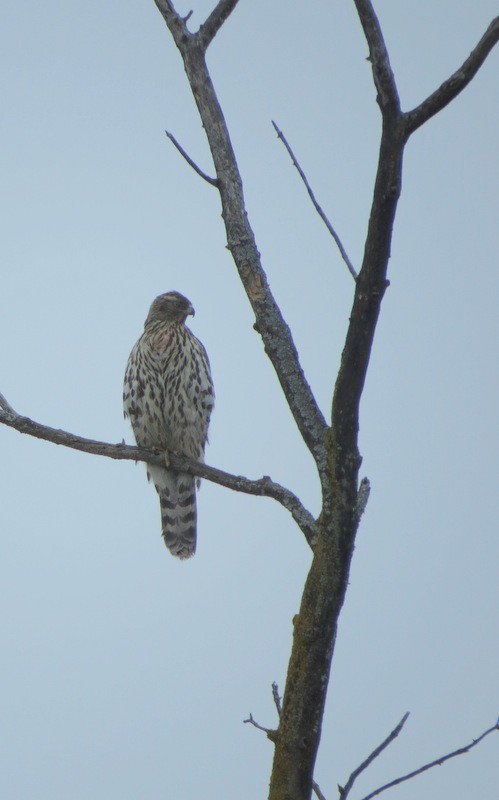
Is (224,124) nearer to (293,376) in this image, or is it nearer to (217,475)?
(293,376)

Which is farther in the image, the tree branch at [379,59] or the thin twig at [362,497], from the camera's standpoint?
the thin twig at [362,497]

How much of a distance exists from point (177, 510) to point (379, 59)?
187 inches

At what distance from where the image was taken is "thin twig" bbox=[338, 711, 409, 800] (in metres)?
2.33

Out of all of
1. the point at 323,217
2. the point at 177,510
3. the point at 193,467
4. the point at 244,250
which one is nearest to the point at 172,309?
the point at 177,510

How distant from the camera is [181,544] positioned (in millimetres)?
6691

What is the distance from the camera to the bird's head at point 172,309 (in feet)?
22.5

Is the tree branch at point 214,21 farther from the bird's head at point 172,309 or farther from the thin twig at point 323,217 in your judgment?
the bird's head at point 172,309

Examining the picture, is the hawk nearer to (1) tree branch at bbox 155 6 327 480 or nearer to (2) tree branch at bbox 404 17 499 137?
(1) tree branch at bbox 155 6 327 480

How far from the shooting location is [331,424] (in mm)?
2410

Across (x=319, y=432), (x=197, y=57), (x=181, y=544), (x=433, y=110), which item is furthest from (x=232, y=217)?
(x=181, y=544)

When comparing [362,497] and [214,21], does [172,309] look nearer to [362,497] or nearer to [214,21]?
[214,21]

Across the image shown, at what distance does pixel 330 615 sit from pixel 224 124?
1645 millimetres

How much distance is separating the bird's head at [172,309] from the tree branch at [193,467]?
2.79 m

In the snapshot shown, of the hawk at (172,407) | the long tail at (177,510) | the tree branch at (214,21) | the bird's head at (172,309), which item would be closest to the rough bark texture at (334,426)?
the tree branch at (214,21)
